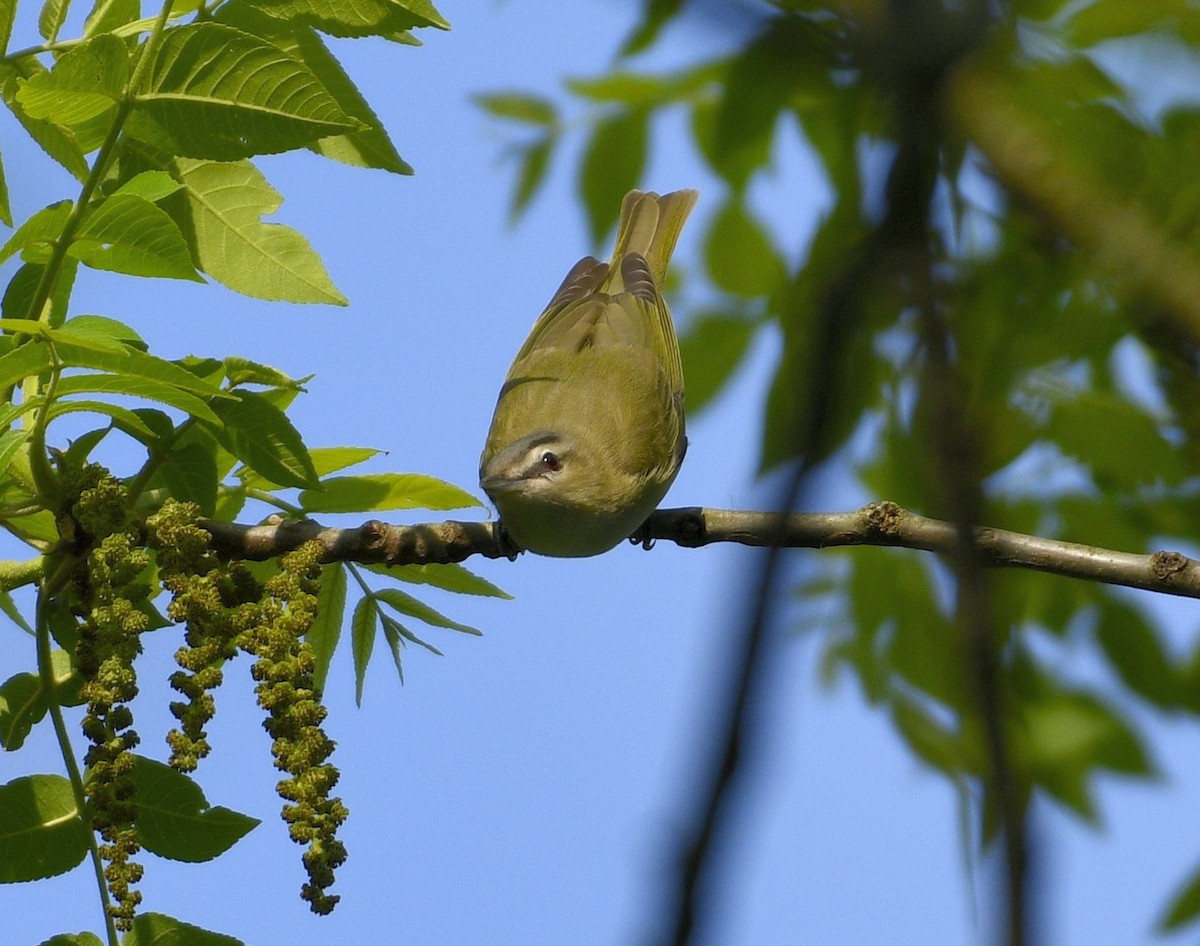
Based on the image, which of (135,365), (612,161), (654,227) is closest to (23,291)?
(135,365)

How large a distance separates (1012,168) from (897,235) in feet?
2.46

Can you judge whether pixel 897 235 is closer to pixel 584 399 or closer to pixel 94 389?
pixel 94 389

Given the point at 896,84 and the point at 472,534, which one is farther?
the point at 472,534

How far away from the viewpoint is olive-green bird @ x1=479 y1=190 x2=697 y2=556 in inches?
207

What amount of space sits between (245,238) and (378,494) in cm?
70

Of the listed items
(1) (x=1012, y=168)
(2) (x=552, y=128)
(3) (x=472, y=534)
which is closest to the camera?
(1) (x=1012, y=168)

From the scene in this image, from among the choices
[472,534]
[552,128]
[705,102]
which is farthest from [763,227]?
[472,534]


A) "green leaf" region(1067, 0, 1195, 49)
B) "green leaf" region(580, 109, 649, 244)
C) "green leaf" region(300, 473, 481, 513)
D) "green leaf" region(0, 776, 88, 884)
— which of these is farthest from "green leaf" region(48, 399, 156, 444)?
"green leaf" region(1067, 0, 1195, 49)

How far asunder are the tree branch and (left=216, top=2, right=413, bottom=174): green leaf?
917mm

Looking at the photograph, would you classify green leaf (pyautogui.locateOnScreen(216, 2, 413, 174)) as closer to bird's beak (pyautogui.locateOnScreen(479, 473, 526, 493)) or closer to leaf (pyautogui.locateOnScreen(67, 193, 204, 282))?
leaf (pyautogui.locateOnScreen(67, 193, 204, 282))

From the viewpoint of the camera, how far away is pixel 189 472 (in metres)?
3.00

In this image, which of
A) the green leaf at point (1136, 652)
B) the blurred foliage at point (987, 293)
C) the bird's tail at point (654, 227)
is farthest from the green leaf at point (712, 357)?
the bird's tail at point (654, 227)

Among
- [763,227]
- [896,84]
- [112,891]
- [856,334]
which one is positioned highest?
[763,227]

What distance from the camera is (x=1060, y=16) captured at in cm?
244
